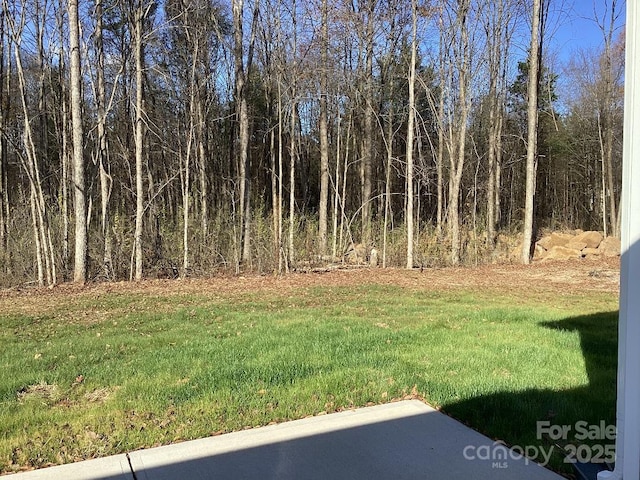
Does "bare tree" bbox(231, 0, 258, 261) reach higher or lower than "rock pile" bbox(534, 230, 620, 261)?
higher

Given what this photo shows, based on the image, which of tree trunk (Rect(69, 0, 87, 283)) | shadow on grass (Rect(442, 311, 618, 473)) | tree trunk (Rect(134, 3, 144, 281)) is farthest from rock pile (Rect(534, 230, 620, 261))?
tree trunk (Rect(69, 0, 87, 283))

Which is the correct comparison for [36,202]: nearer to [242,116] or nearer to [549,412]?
[242,116]

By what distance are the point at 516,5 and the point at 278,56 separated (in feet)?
33.6

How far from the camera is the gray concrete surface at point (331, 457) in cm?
262

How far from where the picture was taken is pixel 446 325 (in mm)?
6480

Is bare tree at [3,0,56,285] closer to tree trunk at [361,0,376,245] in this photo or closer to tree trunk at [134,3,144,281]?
tree trunk at [134,3,144,281]


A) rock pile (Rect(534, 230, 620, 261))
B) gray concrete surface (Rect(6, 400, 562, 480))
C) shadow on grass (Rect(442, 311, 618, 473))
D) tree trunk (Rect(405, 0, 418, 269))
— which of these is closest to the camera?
gray concrete surface (Rect(6, 400, 562, 480))

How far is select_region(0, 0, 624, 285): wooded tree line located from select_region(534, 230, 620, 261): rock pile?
6.00 feet

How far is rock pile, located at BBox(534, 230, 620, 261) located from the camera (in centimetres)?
1641

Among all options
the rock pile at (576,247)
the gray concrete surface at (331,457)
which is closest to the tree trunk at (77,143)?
the gray concrete surface at (331,457)

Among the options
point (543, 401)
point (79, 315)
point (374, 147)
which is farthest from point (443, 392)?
point (374, 147)

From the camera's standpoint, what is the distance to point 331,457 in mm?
2812

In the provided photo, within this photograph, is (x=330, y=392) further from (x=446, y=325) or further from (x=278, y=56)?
(x=278, y=56)

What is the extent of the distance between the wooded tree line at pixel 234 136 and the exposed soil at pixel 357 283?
3.65 ft
